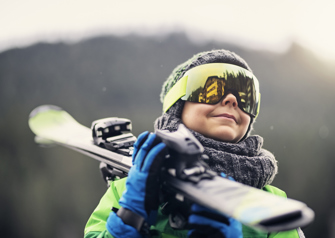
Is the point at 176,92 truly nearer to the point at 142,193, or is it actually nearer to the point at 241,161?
the point at 241,161

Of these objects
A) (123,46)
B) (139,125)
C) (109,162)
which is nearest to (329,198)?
(139,125)

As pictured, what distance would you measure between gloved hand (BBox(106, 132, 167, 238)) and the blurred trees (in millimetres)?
11301

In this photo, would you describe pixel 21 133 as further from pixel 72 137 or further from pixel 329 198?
pixel 329 198

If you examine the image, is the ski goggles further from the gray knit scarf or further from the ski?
the ski

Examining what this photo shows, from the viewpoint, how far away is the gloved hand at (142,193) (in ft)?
3.36

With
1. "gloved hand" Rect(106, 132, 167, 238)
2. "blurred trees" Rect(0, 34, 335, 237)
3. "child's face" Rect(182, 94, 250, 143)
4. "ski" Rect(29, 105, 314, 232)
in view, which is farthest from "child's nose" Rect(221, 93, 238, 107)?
"blurred trees" Rect(0, 34, 335, 237)

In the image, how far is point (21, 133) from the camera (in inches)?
543

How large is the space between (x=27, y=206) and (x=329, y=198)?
13926mm

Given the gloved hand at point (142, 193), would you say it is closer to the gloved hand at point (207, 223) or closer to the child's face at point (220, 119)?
the gloved hand at point (207, 223)

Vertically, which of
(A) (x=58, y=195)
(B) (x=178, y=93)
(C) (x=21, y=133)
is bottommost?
(A) (x=58, y=195)

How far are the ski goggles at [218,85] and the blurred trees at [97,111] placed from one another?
10.9m

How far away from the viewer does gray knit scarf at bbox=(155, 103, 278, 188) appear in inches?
53.2

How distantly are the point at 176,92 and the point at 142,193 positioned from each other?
75cm

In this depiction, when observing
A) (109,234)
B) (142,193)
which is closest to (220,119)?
(142,193)
